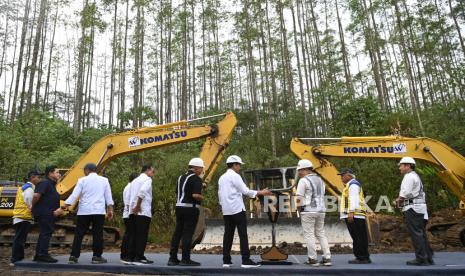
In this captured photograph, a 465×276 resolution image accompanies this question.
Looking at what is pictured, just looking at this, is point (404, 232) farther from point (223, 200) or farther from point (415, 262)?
point (223, 200)

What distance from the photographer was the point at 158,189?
13.9 m

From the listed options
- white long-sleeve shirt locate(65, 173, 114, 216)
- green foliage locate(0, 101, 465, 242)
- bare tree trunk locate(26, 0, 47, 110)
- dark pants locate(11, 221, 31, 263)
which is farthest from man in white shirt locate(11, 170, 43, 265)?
bare tree trunk locate(26, 0, 47, 110)

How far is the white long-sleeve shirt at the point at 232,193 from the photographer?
564 cm

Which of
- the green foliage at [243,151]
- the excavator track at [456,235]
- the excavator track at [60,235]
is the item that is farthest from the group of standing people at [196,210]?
the green foliage at [243,151]

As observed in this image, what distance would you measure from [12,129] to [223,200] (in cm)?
1830

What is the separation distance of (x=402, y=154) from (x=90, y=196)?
21.4ft

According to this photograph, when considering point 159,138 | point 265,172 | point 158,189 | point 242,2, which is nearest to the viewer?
point 159,138

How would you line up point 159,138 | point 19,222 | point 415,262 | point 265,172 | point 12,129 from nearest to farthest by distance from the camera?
point 415,262
point 19,222
point 159,138
point 265,172
point 12,129

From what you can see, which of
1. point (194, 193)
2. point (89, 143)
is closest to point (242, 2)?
point (89, 143)

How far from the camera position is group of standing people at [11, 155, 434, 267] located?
5.66 m

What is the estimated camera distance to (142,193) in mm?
5953

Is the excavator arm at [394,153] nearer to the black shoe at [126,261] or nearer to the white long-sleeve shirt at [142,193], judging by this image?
the white long-sleeve shirt at [142,193]

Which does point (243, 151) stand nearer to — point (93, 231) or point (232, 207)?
point (93, 231)

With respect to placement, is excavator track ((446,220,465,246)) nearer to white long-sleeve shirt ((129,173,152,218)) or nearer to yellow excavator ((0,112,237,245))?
yellow excavator ((0,112,237,245))
